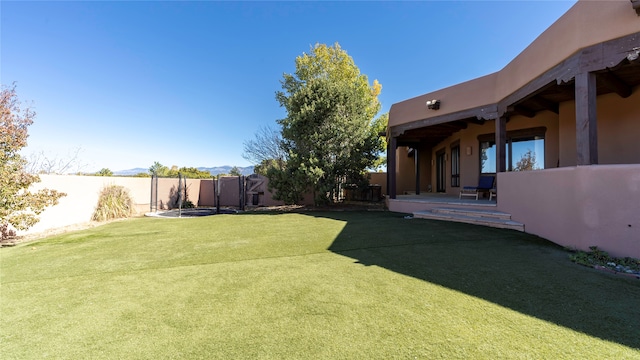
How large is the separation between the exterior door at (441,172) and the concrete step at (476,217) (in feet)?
19.1

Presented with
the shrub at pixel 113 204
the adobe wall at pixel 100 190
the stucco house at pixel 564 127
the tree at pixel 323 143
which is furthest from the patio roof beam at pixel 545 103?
the shrub at pixel 113 204

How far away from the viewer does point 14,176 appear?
600 centimetres

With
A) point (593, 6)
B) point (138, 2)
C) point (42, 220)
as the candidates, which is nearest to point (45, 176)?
point (42, 220)

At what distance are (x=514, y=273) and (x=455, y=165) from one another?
9669 mm

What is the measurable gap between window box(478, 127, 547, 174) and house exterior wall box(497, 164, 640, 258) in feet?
14.5

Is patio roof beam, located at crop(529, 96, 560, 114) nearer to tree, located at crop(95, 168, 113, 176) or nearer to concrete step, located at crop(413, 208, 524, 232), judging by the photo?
concrete step, located at crop(413, 208, 524, 232)

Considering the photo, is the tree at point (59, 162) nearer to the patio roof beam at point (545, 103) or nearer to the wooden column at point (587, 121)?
the wooden column at point (587, 121)

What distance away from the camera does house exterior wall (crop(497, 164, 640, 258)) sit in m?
3.84

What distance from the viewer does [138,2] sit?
33.9 feet

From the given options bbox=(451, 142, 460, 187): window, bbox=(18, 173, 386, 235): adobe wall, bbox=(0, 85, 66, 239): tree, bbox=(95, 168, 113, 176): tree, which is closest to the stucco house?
bbox=(451, 142, 460, 187): window

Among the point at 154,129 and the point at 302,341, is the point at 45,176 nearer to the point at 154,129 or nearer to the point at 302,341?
the point at 302,341

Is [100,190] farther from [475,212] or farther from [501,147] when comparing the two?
[501,147]

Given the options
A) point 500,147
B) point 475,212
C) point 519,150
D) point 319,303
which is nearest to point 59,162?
point 319,303

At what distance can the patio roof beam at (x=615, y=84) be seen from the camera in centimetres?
523
